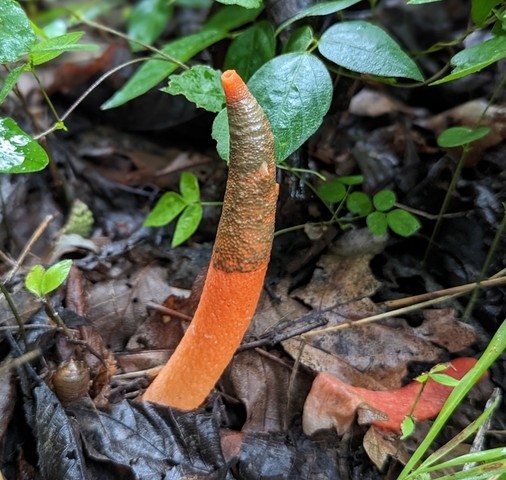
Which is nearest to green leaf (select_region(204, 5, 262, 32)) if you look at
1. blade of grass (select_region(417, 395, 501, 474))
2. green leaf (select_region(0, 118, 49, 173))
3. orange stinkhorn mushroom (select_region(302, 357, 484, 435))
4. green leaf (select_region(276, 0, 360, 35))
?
green leaf (select_region(276, 0, 360, 35))

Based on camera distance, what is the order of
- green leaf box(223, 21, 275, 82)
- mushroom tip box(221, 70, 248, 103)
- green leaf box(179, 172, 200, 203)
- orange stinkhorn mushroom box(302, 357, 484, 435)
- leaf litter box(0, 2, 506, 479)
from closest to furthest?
mushroom tip box(221, 70, 248, 103)
leaf litter box(0, 2, 506, 479)
orange stinkhorn mushroom box(302, 357, 484, 435)
green leaf box(223, 21, 275, 82)
green leaf box(179, 172, 200, 203)

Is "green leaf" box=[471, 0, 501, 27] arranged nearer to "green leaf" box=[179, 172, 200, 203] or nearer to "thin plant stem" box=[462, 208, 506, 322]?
"thin plant stem" box=[462, 208, 506, 322]

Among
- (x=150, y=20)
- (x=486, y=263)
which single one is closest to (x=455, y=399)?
(x=486, y=263)

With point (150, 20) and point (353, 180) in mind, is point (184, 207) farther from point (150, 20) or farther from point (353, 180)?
point (150, 20)

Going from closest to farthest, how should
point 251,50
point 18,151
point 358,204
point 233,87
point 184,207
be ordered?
point 233,87 → point 18,151 → point 251,50 → point 358,204 → point 184,207

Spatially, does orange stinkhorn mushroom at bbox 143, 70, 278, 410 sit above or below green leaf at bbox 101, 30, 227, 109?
below

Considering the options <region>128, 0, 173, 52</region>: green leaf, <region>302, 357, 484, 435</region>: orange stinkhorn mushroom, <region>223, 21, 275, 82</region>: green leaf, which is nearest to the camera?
<region>302, 357, 484, 435</region>: orange stinkhorn mushroom

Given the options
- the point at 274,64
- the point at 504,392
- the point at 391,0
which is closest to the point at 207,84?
the point at 274,64

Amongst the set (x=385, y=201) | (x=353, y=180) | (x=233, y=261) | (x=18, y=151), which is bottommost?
(x=385, y=201)
